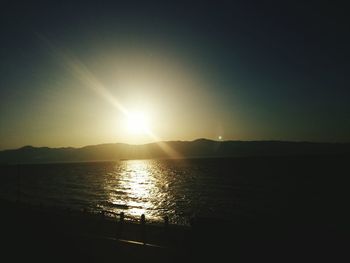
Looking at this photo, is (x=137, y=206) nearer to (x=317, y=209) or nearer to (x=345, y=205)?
(x=317, y=209)

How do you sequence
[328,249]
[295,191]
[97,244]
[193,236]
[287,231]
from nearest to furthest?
[328,249] < [287,231] < [193,236] < [97,244] < [295,191]

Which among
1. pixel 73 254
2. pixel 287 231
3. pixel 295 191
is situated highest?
pixel 287 231

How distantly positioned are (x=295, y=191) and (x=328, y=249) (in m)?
64.0

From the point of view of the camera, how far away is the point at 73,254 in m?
10.5

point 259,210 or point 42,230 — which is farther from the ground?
point 42,230

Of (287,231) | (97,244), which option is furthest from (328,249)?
(97,244)

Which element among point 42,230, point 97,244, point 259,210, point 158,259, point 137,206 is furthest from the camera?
point 137,206

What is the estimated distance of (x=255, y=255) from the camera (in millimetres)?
7617

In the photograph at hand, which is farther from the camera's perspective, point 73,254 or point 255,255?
point 73,254

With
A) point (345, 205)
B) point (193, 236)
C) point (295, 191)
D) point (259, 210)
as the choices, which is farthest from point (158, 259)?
point (295, 191)

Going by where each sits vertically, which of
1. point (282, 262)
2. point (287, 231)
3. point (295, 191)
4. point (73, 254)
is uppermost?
point (287, 231)

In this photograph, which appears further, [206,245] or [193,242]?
[193,242]

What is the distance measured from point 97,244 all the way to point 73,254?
1.00 meters

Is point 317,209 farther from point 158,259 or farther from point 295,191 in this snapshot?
point 158,259
